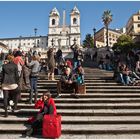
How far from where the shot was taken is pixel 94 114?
10.7 m

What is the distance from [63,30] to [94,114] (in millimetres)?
133939

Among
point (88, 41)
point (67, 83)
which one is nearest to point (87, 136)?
point (67, 83)

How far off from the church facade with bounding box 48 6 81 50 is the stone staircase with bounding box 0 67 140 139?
122823 millimetres

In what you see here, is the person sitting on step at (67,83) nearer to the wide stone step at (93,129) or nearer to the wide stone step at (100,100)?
the wide stone step at (100,100)

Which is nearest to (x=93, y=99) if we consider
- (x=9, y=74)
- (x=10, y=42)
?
(x=9, y=74)

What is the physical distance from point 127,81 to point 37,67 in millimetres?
4441

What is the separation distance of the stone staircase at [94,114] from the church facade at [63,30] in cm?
12282

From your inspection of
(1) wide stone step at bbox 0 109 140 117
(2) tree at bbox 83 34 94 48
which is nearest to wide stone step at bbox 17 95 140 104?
(1) wide stone step at bbox 0 109 140 117

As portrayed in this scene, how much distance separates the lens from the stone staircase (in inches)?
367

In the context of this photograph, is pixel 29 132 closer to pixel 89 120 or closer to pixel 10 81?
pixel 89 120

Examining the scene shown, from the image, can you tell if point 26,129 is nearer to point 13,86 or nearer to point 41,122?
point 41,122

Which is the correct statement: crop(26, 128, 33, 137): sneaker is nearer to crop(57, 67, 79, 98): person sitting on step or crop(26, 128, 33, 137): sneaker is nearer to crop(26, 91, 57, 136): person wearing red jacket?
crop(26, 91, 57, 136): person wearing red jacket

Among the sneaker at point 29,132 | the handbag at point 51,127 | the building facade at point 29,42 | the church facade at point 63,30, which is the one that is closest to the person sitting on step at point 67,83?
the handbag at point 51,127

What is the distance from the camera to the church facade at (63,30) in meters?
138
